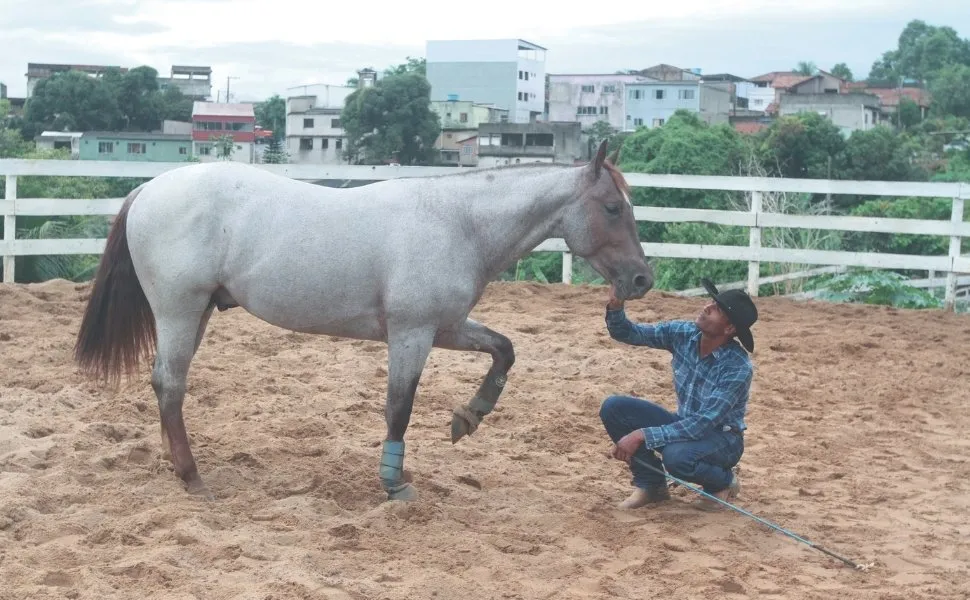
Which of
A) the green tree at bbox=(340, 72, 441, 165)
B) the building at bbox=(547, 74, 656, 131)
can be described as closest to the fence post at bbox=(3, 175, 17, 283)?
the green tree at bbox=(340, 72, 441, 165)

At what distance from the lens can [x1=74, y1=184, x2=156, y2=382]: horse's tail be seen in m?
4.84

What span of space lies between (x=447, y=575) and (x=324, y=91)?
52.6 metres

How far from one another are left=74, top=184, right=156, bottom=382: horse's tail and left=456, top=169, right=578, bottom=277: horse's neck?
63.9 inches

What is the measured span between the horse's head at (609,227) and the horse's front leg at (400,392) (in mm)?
806

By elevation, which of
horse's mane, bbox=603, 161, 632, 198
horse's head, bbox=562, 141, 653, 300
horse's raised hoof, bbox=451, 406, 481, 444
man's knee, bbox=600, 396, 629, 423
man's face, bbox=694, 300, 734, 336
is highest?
horse's mane, bbox=603, 161, 632, 198

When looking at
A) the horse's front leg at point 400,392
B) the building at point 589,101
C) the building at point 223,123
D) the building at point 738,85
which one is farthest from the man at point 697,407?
the building at point 738,85

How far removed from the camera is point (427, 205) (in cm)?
458

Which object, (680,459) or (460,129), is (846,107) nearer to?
(460,129)

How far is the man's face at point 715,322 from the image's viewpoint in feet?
14.3

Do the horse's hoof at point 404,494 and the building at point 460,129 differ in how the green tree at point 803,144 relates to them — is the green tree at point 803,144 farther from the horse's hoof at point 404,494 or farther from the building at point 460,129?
the horse's hoof at point 404,494

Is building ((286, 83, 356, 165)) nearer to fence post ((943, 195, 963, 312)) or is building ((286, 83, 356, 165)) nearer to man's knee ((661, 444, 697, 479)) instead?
fence post ((943, 195, 963, 312))

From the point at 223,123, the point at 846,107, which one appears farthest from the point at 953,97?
the point at 223,123

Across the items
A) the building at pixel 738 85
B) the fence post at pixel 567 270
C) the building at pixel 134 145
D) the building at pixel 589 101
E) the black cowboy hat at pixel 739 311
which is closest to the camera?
the black cowboy hat at pixel 739 311

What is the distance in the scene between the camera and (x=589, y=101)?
2805 inches
